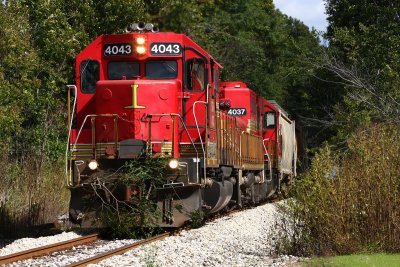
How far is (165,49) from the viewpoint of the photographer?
14.3 metres

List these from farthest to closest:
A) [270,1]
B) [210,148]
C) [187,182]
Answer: [270,1]
[210,148]
[187,182]

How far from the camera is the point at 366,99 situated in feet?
71.9

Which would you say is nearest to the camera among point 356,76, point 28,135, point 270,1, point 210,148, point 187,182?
point 187,182

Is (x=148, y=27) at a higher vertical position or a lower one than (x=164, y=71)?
higher

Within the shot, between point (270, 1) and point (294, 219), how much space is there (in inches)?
2304

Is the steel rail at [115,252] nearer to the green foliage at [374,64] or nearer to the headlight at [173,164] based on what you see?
the headlight at [173,164]

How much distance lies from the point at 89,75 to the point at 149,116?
1.58 metres

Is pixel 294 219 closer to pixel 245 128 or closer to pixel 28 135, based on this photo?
pixel 245 128

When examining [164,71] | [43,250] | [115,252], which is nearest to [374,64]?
[164,71]

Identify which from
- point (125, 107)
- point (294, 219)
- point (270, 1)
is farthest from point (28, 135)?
point (270, 1)

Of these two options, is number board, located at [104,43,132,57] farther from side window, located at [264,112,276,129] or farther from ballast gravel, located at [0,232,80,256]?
side window, located at [264,112,276,129]

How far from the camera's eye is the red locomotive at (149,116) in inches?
541

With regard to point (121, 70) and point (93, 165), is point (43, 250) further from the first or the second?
point (121, 70)

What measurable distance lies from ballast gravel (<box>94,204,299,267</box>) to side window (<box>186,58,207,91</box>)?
9.04ft
